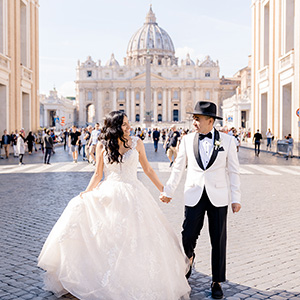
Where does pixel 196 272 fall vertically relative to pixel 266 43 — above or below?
below

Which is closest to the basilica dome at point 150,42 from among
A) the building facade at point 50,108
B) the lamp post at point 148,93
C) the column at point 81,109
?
the column at point 81,109

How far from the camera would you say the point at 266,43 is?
32906 millimetres

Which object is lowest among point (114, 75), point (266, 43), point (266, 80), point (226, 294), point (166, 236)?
point (226, 294)

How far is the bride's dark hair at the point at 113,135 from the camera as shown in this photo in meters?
4.36

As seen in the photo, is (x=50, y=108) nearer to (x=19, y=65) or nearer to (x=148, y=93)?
(x=148, y=93)

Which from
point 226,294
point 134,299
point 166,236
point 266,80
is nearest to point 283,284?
point 226,294

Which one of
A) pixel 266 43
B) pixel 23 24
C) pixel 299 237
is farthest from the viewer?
pixel 266 43

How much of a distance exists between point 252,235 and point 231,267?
4.63ft

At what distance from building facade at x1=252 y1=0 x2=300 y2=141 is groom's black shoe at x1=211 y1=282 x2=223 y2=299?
19.5 m

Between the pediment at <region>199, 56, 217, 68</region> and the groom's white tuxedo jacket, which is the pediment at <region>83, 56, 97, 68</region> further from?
the groom's white tuxedo jacket

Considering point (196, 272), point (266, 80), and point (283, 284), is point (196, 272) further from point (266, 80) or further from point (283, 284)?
point (266, 80)

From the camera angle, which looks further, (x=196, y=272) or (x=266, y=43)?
(x=266, y=43)

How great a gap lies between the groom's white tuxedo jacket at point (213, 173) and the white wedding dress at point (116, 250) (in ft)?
1.18

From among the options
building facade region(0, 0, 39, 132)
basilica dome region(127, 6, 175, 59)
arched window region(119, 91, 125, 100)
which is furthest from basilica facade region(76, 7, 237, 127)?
building facade region(0, 0, 39, 132)
